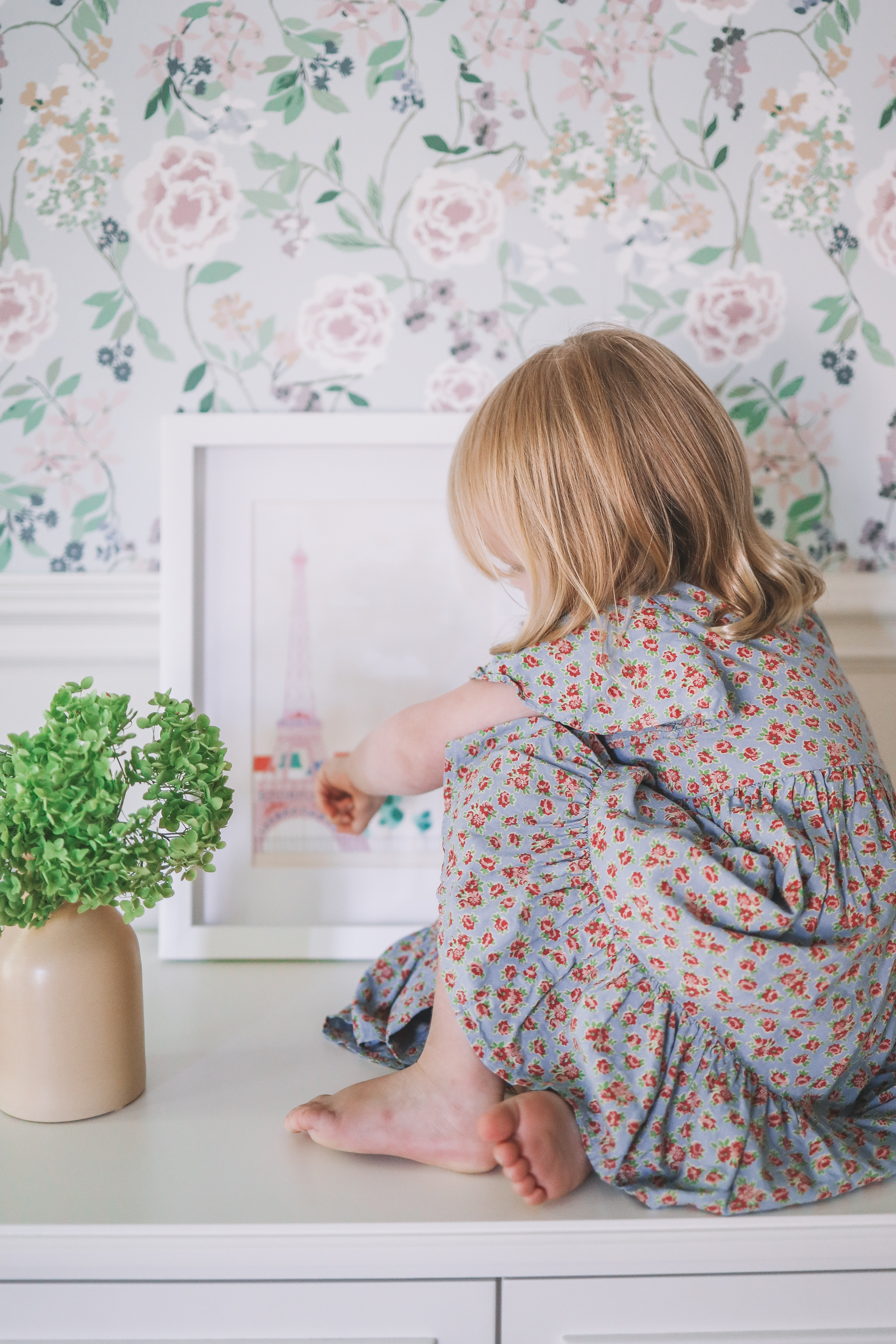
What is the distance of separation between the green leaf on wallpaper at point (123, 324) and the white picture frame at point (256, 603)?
0.38 feet

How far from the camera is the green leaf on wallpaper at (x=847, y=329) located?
1065mm

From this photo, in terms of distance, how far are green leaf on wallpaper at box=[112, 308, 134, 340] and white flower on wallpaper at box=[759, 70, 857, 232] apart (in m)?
0.69

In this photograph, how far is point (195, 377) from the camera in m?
1.06

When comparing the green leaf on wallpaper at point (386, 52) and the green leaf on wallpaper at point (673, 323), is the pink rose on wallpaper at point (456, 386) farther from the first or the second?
the green leaf on wallpaper at point (386, 52)

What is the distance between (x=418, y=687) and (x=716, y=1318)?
64cm

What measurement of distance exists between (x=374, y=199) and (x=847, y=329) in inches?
21.0

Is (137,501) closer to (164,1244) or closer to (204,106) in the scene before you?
(204,106)

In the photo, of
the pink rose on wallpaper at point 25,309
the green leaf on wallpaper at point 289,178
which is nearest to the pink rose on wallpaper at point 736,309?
the green leaf on wallpaper at point 289,178

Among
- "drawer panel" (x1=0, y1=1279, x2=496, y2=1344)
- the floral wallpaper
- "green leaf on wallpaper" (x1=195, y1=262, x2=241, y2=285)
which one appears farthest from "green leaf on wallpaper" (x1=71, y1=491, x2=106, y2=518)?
"drawer panel" (x1=0, y1=1279, x2=496, y2=1344)

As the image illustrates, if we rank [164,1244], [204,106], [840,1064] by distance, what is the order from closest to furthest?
[164,1244], [840,1064], [204,106]

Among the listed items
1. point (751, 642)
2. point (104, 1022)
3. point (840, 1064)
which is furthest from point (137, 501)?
point (840, 1064)

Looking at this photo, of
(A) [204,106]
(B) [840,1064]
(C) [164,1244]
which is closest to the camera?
(C) [164,1244]

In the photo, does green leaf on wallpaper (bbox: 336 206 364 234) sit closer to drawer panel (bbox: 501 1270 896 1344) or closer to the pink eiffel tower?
the pink eiffel tower

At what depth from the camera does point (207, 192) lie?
1.04 m
